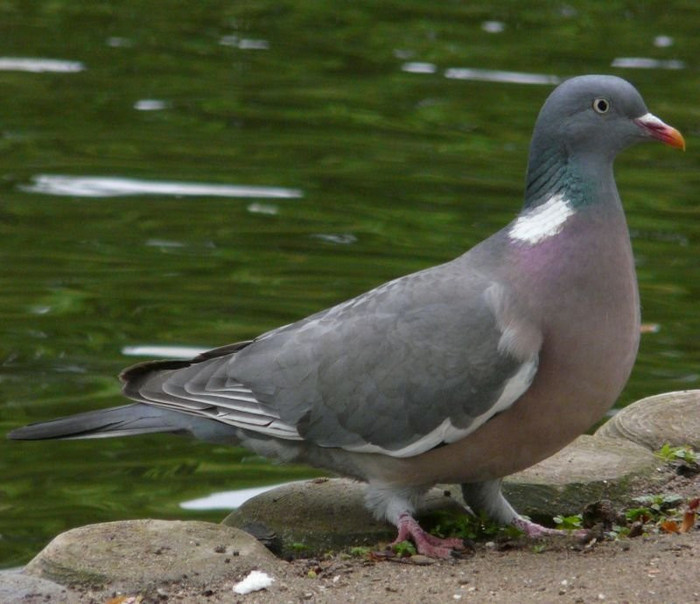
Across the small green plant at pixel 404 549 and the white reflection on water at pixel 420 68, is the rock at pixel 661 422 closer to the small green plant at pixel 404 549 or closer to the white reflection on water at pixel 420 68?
the small green plant at pixel 404 549

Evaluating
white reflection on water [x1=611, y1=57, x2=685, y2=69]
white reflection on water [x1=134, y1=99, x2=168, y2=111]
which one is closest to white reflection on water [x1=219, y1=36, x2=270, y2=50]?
white reflection on water [x1=134, y1=99, x2=168, y2=111]

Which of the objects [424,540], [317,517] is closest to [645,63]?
[317,517]

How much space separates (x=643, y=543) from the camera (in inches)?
191

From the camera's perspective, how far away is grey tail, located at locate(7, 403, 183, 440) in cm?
546

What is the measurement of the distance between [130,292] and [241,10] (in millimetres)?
5759

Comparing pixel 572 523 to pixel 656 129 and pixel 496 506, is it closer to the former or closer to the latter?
pixel 496 506

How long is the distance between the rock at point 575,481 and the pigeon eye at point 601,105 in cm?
129

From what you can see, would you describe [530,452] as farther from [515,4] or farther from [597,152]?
[515,4]

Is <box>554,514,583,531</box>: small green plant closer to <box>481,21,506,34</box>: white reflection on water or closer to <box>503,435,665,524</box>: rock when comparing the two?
<box>503,435,665,524</box>: rock

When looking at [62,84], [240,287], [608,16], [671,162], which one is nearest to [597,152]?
[240,287]

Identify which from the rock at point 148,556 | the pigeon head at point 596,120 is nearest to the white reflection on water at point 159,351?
the rock at point 148,556

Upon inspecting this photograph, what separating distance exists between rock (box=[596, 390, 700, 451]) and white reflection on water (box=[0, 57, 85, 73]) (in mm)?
7103

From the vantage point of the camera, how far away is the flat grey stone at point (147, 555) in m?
4.77

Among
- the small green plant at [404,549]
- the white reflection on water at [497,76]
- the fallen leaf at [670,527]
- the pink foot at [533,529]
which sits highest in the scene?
the white reflection on water at [497,76]
